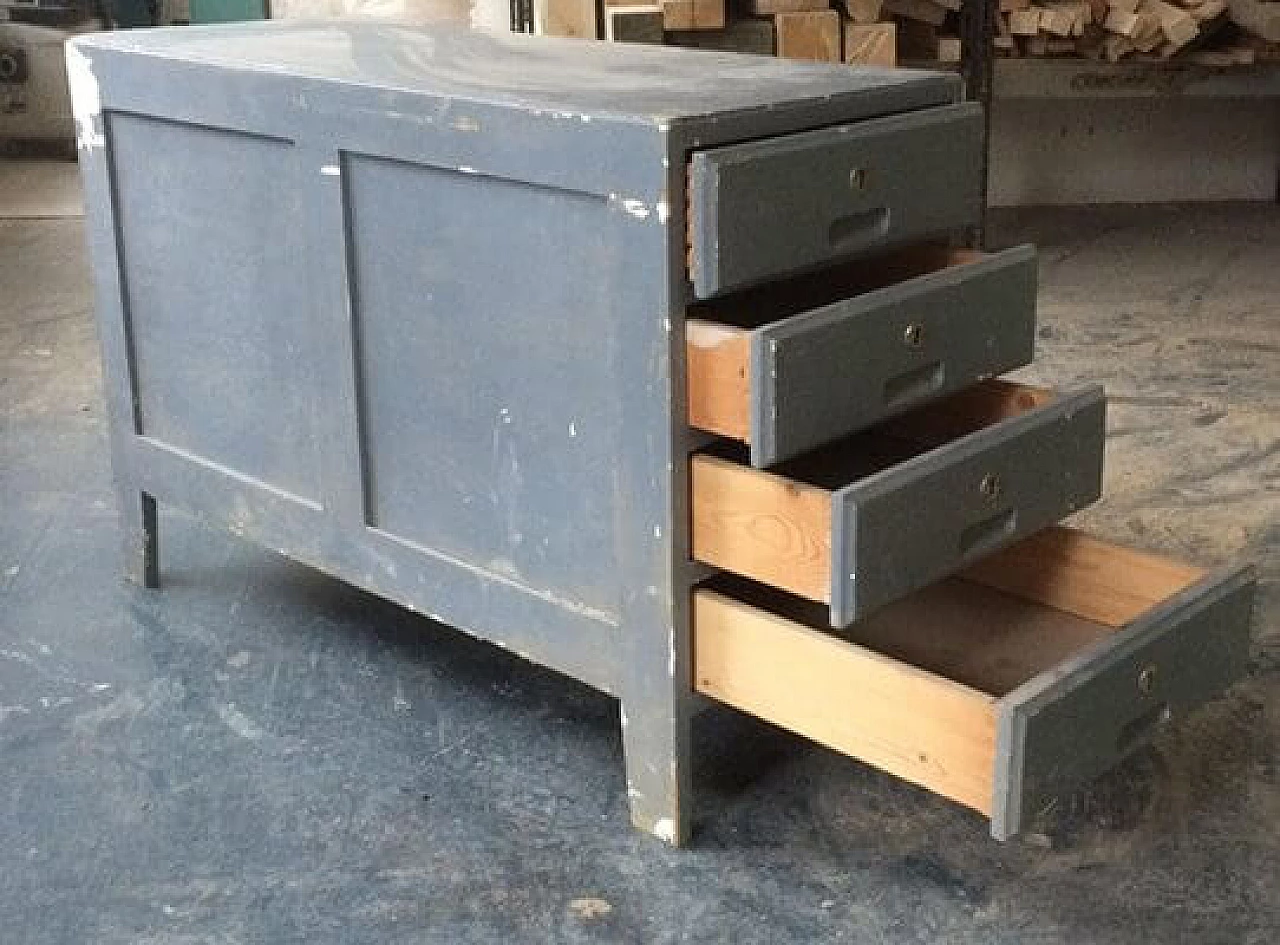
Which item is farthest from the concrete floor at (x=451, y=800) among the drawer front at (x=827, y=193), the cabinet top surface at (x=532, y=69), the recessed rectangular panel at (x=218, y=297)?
the cabinet top surface at (x=532, y=69)

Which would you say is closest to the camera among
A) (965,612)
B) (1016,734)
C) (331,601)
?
(1016,734)

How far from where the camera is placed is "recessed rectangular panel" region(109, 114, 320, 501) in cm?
198

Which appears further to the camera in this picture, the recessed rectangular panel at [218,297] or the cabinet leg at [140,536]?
the cabinet leg at [140,536]

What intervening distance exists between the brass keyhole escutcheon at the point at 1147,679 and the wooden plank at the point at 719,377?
A: 16.1 inches

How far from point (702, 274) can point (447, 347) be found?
15.1 inches

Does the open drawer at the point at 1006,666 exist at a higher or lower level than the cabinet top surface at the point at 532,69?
lower

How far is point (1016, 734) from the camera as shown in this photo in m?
1.41

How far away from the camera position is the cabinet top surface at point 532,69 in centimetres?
162

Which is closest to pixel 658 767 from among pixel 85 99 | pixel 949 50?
pixel 85 99

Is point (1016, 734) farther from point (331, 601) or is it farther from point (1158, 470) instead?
point (1158, 470)

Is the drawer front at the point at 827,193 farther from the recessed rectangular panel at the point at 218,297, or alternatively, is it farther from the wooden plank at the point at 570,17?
the wooden plank at the point at 570,17

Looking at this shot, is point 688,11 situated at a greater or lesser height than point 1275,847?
greater

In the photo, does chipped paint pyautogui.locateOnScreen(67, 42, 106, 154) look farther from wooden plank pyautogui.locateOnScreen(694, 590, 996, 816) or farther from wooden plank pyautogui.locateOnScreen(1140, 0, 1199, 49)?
wooden plank pyautogui.locateOnScreen(1140, 0, 1199, 49)

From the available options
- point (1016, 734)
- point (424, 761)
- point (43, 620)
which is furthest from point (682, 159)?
point (43, 620)
